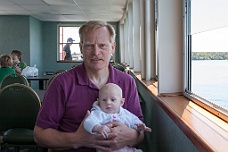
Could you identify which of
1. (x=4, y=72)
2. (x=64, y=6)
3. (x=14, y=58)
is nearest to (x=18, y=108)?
(x=4, y=72)

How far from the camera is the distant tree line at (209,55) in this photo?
1.48 metres

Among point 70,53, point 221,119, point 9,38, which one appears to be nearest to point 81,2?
point 9,38

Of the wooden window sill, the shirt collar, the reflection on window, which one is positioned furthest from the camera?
the shirt collar

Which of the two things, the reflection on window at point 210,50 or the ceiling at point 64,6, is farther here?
the ceiling at point 64,6

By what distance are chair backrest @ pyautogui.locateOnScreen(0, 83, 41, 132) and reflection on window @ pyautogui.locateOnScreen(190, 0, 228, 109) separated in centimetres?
A: 153

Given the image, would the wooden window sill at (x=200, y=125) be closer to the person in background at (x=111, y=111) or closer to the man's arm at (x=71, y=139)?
the person in background at (x=111, y=111)

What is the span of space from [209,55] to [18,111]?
189cm

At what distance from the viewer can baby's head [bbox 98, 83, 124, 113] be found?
1658 mm

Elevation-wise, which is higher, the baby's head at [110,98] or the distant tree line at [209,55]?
the distant tree line at [209,55]

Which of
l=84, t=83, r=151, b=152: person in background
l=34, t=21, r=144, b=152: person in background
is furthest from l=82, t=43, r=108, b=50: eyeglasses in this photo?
l=84, t=83, r=151, b=152: person in background

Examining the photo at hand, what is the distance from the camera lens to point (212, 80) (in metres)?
1.69

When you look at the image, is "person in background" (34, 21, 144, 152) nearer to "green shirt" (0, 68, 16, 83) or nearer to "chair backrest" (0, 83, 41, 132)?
"chair backrest" (0, 83, 41, 132)

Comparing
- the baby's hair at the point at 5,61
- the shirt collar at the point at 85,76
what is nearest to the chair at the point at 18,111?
the shirt collar at the point at 85,76

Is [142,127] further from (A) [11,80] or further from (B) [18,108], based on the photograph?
(A) [11,80]
